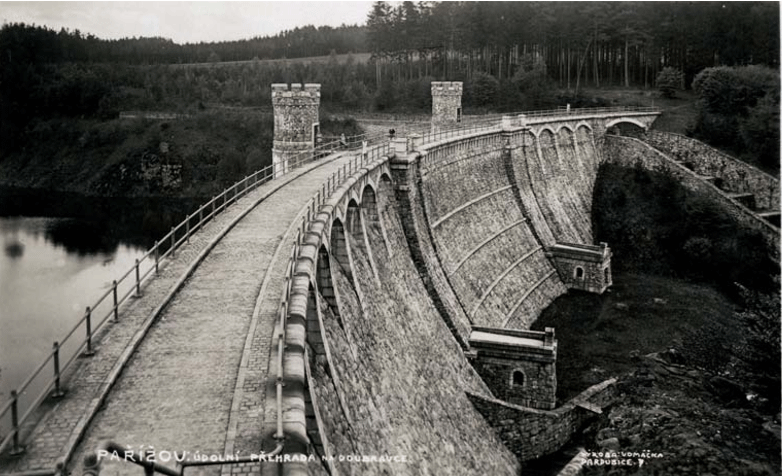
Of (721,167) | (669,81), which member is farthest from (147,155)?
(669,81)

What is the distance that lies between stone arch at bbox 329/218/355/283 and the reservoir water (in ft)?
30.0

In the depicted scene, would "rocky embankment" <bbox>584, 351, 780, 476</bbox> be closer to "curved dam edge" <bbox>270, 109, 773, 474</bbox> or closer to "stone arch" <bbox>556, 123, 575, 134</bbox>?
"curved dam edge" <bbox>270, 109, 773, 474</bbox>

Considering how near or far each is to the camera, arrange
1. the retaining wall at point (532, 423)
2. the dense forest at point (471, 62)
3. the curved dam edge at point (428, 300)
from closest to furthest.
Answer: the curved dam edge at point (428, 300)
the retaining wall at point (532, 423)
the dense forest at point (471, 62)

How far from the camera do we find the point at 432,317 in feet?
91.4

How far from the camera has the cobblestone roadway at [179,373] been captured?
9.60m

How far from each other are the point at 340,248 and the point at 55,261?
1285 inches

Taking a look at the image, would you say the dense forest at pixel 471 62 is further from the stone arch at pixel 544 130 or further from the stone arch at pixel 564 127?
the stone arch at pixel 544 130

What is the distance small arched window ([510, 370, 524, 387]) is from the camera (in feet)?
96.4

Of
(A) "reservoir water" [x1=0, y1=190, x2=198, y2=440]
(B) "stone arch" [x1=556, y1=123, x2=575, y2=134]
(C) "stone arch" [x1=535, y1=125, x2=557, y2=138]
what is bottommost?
(A) "reservoir water" [x1=0, y1=190, x2=198, y2=440]

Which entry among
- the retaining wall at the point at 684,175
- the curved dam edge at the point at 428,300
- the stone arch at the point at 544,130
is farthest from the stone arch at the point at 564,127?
the retaining wall at the point at 684,175

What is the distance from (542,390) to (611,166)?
38.4m

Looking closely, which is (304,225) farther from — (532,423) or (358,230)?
(532,423)

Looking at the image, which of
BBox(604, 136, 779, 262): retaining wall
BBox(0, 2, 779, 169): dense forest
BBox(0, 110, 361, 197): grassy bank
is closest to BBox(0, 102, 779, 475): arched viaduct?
BBox(604, 136, 779, 262): retaining wall

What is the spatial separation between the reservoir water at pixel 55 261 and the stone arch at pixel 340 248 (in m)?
9.15
